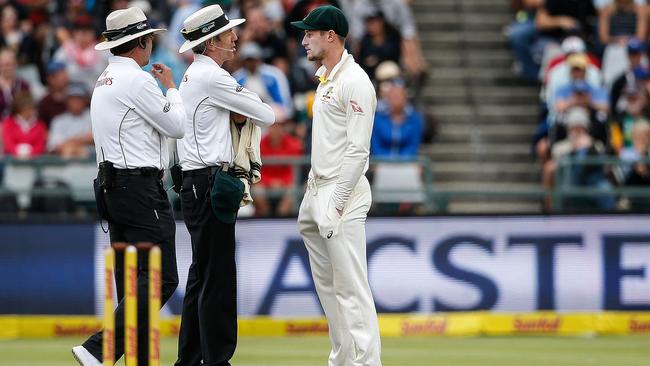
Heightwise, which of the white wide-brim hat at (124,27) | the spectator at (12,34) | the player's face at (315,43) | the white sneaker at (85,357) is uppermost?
the spectator at (12,34)

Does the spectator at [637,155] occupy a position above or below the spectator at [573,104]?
below

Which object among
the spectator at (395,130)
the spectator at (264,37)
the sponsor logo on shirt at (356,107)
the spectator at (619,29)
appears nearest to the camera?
the sponsor logo on shirt at (356,107)

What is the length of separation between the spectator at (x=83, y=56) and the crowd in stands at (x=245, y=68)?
1 cm

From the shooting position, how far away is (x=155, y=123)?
9781 mm

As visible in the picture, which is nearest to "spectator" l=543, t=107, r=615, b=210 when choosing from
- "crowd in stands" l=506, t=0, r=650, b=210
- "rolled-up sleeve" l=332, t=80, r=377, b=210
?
"crowd in stands" l=506, t=0, r=650, b=210

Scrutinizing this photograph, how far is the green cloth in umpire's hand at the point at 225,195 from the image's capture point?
10.1 meters

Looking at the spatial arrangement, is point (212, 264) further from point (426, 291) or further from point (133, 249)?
point (426, 291)

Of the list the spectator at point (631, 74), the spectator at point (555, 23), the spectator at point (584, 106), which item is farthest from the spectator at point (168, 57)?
the spectator at point (631, 74)

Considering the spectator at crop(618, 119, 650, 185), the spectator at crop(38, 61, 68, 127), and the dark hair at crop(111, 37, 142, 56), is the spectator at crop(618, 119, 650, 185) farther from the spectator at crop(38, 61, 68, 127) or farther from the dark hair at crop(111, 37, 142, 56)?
the dark hair at crop(111, 37, 142, 56)

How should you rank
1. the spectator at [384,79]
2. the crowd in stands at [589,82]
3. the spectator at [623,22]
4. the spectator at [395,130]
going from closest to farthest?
the crowd in stands at [589,82], the spectator at [395,130], the spectator at [384,79], the spectator at [623,22]

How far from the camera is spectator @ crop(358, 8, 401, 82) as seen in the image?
63.1 ft

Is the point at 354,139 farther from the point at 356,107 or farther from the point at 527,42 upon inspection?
the point at 527,42

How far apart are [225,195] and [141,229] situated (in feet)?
2.04

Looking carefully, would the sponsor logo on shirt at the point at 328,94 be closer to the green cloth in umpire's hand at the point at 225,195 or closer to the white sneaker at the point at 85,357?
the green cloth in umpire's hand at the point at 225,195
